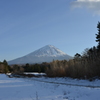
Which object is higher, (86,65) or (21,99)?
(86,65)

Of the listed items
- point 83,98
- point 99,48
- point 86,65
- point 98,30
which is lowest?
point 83,98

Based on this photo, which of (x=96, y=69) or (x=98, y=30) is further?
(x=98, y=30)

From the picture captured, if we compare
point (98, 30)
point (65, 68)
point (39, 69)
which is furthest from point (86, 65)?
point (39, 69)

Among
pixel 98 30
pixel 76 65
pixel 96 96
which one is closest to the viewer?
pixel 96 96

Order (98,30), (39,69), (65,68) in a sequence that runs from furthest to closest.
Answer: (39,69) → (98,30) → (65,68)

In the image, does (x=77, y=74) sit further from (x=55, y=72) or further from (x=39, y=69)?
(x=39, y=69)

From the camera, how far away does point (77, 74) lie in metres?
27.7

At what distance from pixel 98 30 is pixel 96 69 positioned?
12.6m

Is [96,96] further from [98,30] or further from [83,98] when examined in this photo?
[98,30]

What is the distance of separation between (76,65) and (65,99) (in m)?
20.5

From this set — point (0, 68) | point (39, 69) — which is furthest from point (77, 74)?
point (0, 68)

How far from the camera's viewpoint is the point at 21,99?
340 inches

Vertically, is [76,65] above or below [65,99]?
above

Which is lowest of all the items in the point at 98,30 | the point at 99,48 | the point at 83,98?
the point at 83,98
